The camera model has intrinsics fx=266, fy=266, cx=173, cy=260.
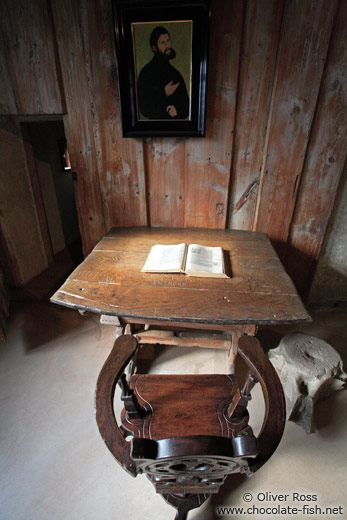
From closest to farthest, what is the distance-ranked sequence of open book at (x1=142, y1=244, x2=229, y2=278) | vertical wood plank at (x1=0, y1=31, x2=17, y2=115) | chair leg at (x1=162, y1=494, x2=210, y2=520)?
chair leg at (x1=162, y1=494, x2=210, y2=520), open book at (x1=142, y1=244, x2=229, y2=278), vertical wood plank at (x1=0, y1=31, x2=17, y2=115)

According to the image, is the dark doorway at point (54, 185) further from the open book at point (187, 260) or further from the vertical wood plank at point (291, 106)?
the vertical wood plank at point (291, 106)

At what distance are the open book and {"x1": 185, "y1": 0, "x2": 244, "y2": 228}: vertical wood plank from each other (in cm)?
45

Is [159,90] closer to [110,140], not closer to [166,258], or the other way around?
[110,140]

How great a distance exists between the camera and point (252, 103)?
1.80m

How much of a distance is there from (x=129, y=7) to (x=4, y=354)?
2577 millimetres

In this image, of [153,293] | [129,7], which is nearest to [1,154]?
[129,7]

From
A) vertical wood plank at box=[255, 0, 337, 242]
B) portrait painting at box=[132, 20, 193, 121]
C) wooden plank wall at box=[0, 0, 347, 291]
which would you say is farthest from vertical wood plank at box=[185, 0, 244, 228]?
vertical wood plank at box=[255, 0, 337, 242]

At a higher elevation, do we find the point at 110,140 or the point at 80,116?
the point at 80,116

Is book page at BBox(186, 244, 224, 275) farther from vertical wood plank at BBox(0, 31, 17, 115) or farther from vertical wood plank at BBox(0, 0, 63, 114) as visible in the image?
vertical wood plank at BBox(0, 31, 17, 115)

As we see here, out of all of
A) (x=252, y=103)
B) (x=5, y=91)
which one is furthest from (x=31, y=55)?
(x=252, y=103)

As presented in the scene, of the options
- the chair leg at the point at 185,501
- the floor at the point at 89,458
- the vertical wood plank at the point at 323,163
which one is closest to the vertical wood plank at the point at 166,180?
the vertical wood plank at the point at 323,163

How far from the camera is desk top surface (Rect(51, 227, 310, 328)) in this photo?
1287 millimetres

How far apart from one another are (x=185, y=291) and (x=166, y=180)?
1026mm

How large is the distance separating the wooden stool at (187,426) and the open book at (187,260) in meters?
0.52
